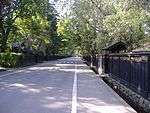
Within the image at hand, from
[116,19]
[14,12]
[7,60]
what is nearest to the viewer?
[116,19]

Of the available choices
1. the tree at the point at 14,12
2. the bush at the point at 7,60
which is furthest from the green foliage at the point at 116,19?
the tree at the point at 14,12

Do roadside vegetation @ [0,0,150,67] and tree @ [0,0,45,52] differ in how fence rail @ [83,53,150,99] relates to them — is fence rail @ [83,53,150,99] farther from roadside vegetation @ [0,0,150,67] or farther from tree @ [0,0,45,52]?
tree @ [0,0,45,52]

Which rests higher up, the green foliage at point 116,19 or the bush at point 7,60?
the green foliage at point 116,19

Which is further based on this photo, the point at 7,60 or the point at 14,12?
the point at 14,12

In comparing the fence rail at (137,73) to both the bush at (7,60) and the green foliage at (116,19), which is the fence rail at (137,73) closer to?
the green foliage at (116,19)

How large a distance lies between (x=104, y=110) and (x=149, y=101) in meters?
1.68

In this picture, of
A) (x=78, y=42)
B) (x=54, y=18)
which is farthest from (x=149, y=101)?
(x=54, y=18)

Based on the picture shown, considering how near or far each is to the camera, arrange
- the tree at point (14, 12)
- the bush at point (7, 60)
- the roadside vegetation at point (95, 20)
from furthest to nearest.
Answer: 1. the tree at point (14, 12)
2. the bush at point (7, 60)
3. the roadside vegetation at point (95, 20)

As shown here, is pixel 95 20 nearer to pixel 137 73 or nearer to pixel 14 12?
pixel 14 12

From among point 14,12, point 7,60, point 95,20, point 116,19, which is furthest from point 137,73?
point 14,12

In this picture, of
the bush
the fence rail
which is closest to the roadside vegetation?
the bush

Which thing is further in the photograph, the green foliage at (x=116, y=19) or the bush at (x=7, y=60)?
the bush at (x=7, y=60)

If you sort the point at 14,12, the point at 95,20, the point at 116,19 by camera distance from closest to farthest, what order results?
the point at 116,19 < the point at 95,20 < the point at 14,12

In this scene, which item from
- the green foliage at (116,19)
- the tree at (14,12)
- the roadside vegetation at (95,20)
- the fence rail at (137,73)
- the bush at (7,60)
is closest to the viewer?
the fence rail at (137,73)
